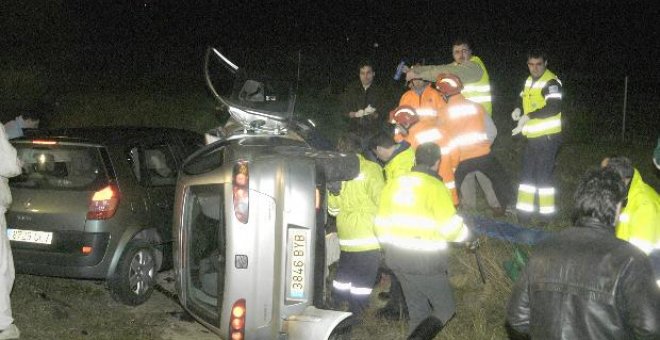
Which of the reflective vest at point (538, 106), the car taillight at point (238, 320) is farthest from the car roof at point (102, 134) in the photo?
the reflective vest at point (538, 106)

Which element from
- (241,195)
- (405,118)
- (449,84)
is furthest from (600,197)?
(449,84)

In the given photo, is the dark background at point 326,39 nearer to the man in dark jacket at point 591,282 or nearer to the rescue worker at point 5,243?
the rescue worker at point 5,243

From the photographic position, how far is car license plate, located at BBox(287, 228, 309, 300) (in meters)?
5.08

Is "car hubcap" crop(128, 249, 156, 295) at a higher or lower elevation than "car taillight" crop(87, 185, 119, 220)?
lower

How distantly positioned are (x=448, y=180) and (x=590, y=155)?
5.43 metres

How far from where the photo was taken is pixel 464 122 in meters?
8.47

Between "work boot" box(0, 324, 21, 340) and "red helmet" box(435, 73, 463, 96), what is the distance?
481 centimetres

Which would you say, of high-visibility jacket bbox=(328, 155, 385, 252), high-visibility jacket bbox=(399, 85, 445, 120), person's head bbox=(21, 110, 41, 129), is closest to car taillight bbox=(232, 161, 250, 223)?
high-visibility jacket bbox=(328, 155, 385, 252)

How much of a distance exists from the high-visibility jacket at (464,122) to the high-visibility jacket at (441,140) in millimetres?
96

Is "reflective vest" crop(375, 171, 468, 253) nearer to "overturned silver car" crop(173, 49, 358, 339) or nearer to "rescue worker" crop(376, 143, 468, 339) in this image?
"rescue worker" crop(376, 143, 468, 339)

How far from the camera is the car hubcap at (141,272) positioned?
7626mm

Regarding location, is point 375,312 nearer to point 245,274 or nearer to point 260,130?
point 260,130

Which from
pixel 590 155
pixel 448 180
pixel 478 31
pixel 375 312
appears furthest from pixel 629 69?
pixel 375 312

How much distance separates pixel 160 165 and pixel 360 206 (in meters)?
2.65
